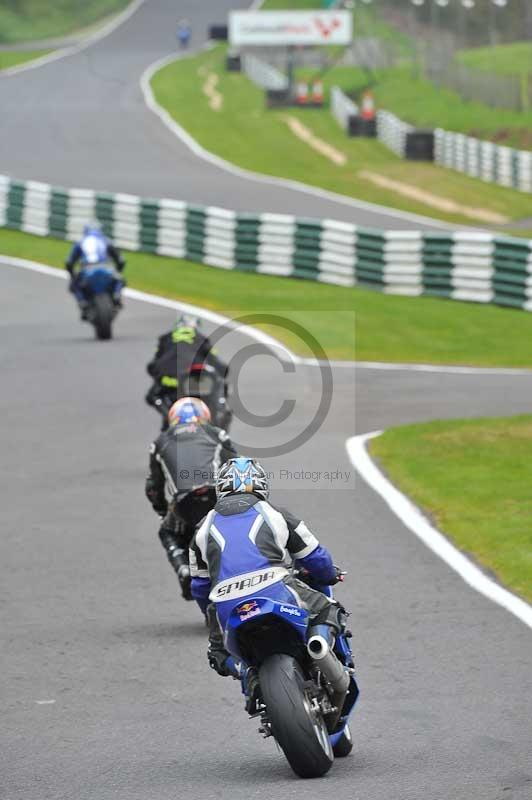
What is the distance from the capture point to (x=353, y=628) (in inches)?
379

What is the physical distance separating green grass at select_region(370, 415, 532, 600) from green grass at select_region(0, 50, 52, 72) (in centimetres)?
5621

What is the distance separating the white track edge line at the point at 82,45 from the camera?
68.3m

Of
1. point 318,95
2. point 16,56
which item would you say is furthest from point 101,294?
point 16,56

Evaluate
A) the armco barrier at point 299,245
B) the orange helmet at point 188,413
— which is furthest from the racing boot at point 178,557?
the armco barrier at point 299,245

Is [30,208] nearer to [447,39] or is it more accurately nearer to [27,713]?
[27,713]

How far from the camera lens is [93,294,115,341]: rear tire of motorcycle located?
22.0 metres

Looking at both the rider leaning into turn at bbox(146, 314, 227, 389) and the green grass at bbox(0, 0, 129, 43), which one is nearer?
the rider leaning into turn at bbox(146, 314, 227, 389)

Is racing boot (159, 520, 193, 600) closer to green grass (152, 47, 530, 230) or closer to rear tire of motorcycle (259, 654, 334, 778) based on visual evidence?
rear tire of motorcycle (259, 654, 334, 778)

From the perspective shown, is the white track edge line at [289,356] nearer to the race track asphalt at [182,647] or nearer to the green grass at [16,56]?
the race track asphalt at [182,647]

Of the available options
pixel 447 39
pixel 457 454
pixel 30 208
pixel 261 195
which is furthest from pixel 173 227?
pixel 447 39

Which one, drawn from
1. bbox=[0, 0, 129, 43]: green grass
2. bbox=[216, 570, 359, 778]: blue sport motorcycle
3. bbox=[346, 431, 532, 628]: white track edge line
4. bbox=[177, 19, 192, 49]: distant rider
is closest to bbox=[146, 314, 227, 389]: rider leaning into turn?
bbox=[346, 431, 532, 628]: white track edge line

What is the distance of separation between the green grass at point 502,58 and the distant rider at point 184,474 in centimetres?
5163

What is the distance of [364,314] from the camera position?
24.3 m

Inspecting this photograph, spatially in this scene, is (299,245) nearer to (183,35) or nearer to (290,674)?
(290,674)
